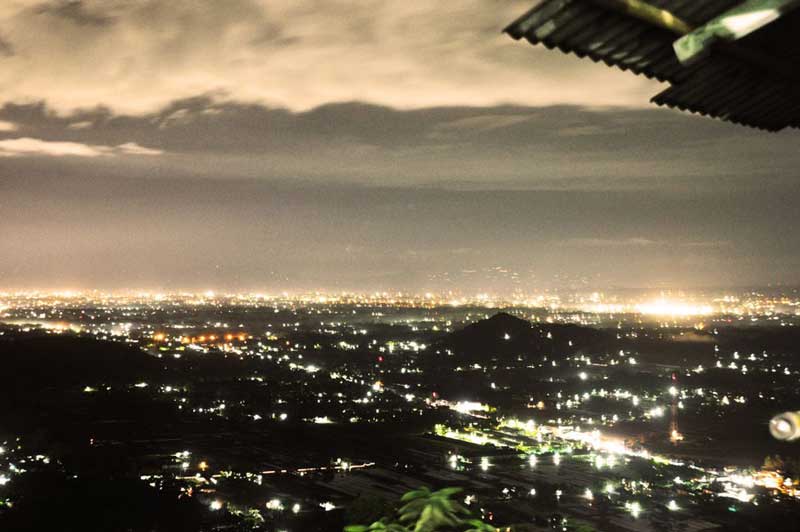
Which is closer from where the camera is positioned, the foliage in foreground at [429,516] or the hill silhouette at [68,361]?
the foliage in foreground at [429,516]

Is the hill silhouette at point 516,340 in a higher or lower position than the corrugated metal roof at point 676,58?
lower

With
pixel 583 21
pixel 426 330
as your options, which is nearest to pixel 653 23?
pixel 583 21

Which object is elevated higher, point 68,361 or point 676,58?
point 676,58

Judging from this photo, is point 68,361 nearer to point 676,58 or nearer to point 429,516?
point 429,516

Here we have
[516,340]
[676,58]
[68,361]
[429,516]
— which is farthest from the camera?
[516,340]

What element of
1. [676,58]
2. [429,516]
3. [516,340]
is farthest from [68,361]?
Result: [676,58]

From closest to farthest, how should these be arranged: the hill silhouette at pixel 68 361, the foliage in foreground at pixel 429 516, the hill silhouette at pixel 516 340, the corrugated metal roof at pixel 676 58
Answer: the corrugated metal roof at pixel 676 58 → the foliage in foreground at pixel 429 516 → the hill silhouette at pixel 68 361 → the hill silhouette at pixel 516 340

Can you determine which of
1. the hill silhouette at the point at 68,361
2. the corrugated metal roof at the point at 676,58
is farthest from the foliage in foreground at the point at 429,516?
the hill silhouette at the point at 68,361

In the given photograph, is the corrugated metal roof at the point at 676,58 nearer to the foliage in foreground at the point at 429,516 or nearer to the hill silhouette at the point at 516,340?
the foliage in foreground at the point at 429,516

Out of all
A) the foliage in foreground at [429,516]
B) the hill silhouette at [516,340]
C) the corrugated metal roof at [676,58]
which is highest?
the corrugated metal roof at [676,58]
